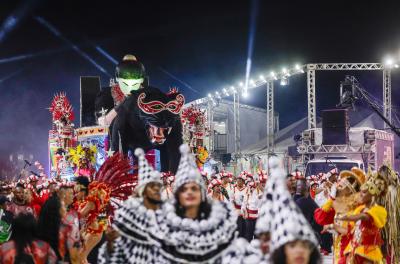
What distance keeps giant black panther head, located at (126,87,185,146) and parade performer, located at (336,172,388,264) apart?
11.4 metres

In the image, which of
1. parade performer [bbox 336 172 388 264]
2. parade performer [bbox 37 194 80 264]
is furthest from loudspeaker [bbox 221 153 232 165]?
parade performer [bbox 37 194 80 264]


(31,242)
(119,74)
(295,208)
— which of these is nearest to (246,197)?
(119,74)

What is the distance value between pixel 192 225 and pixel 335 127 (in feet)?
74.8

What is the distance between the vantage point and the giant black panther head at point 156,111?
1884 cm

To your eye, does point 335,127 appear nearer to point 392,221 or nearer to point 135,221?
point 392,221

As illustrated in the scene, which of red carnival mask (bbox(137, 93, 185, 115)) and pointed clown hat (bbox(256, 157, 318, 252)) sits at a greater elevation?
red carnival mask (bbox(137, 93, 185, 115))

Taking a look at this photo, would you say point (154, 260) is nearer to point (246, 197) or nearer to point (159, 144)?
point (246, 197)

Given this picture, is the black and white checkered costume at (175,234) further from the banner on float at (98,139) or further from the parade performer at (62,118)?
the parade performer at (62,118)

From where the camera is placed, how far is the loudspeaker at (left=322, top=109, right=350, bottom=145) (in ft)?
88.1

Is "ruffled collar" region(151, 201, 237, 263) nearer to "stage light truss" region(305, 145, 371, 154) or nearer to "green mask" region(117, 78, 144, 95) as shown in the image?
"green mask" region(117, 78, 144, 95)

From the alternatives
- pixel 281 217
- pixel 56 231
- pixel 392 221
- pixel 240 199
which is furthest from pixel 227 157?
pixel 281 217

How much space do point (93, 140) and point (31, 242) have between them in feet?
60.0

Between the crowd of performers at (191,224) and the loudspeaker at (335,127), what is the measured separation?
17039 mm

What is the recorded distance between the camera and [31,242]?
5.67 metres
